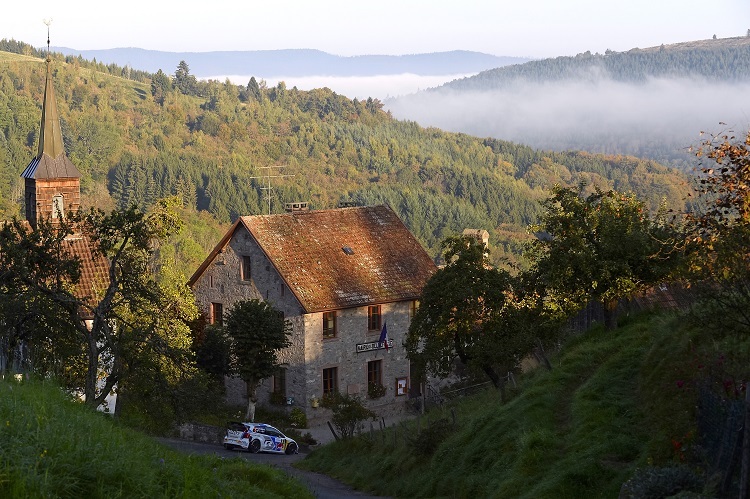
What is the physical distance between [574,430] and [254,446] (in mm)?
19007

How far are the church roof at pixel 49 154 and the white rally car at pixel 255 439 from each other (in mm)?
20600

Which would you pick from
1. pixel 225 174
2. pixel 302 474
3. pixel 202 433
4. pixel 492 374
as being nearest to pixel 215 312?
pixel 202 433

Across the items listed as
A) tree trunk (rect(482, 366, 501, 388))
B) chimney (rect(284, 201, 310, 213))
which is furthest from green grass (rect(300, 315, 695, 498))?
chimney (rect(284, 201, 310, 213))

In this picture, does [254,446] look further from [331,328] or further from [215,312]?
[215,312]

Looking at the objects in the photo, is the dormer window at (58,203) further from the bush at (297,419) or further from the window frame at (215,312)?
the bush at (297,419)

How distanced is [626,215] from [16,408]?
1779cm

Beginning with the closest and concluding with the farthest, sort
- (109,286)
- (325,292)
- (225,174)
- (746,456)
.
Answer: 1. (746,456)
2. (109,286)
3. (325,292)
4. (225,174)

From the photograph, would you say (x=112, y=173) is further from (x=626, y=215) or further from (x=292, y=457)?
(x=626, y=215)

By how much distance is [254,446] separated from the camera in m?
35.0

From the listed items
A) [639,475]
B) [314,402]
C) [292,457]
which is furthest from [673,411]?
[314,402]

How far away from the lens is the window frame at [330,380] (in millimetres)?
44219

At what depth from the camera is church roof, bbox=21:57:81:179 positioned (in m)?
51.0

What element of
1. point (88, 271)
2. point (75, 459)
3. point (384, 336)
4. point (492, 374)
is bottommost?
point (384, 336)

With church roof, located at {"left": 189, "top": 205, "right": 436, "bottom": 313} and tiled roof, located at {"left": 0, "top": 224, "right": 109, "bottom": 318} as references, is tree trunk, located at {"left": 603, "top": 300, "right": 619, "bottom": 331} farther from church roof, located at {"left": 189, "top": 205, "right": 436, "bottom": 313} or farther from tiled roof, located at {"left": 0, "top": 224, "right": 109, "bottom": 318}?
tiled roof, located at {"left": 0, "top": 224, "right": 109, "bottom": 318}
